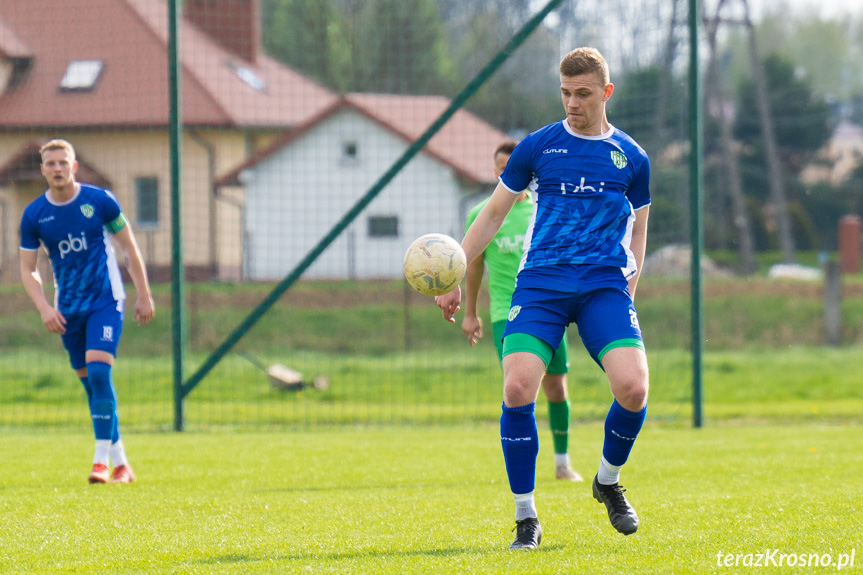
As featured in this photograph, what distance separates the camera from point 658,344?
50.7 ft

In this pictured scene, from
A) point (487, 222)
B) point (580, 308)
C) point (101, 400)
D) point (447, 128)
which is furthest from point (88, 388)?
point (447, 128)

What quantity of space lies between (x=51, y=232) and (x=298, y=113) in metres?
15.3

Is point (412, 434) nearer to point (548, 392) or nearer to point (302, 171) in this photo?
point (548, 392)

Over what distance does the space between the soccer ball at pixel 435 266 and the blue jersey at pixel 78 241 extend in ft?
10.9

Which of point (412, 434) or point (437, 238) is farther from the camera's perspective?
point (412, 434)

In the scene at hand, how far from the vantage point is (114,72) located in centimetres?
1391

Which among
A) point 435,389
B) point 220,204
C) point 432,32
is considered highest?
point 432,32

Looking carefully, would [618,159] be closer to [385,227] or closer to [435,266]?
[435,266]

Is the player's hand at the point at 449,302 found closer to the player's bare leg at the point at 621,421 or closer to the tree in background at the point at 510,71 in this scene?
the player's bare leg at the point at 621,421

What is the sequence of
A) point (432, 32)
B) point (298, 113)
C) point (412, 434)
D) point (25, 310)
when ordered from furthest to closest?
point (298, 113) → point (25, 310) → point (432, 32) → point (412, 434)

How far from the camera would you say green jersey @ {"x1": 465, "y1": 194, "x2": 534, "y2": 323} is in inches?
279

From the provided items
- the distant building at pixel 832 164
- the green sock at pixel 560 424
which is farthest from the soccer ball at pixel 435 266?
the distant building at pixel 832 164

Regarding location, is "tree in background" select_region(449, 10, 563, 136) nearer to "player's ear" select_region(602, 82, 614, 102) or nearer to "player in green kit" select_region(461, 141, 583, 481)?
"player in green kit" select_region(461, 141, 583, 481)

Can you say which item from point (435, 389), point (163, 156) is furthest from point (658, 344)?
point (163, 156)
